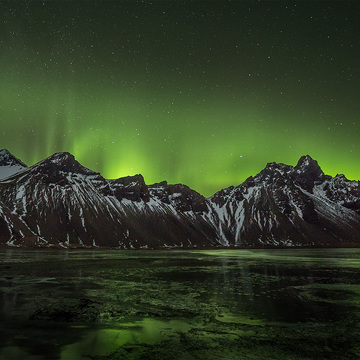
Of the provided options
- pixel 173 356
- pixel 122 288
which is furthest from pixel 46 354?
pixel 122 288

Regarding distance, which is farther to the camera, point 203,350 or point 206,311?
point 206,311

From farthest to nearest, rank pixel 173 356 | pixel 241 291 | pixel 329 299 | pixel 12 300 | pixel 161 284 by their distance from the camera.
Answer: pixel 161 284 < pixel 241 291 < pixel 329 299 < pixel 12 300 < pixel 173 356

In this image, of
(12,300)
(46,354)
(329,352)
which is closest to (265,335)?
(329,352)

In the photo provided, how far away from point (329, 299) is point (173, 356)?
16578 mm

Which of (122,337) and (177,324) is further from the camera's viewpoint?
(177,324)

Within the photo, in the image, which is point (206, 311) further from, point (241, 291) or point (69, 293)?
point (69, 293)

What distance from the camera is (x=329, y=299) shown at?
77.9 feet

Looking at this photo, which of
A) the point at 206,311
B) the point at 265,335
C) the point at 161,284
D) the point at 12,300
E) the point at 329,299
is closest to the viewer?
the point at 265,335

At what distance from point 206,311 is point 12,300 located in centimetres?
1273

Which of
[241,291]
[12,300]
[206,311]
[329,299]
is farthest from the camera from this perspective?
[241,291]

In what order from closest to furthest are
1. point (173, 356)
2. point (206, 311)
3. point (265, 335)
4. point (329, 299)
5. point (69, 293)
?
point (173, 356), point (265, 335), point (206, 311), point (329, 299), point (69, 293)

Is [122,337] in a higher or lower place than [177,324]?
higher

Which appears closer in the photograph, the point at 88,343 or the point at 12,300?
the point at 88,343

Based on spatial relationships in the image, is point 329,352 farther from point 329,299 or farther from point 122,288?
point 122,288
